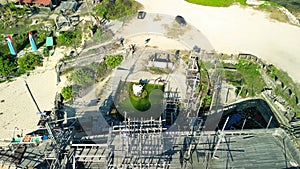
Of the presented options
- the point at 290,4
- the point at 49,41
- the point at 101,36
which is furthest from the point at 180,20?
the point at 290,4

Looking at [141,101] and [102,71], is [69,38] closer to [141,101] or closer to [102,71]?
[102,71]

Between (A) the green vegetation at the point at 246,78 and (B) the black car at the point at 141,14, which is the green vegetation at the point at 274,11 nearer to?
(A) the green vegetation at the point at 246,78

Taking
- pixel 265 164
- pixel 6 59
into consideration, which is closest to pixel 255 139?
pixel 265 164

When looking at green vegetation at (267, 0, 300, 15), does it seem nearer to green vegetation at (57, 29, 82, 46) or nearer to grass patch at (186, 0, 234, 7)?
grass patch at (186, 0, 234, 7)

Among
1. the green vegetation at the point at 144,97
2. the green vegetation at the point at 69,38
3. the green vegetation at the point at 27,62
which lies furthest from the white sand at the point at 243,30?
the green vegetation at the point at 27,62

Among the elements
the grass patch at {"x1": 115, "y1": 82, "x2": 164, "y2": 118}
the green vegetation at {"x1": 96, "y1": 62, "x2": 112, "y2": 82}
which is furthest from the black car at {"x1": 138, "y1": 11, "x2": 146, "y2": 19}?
the grass patch at {"x1": 115, "y1": 82, "x2": 164, "y2": 118}

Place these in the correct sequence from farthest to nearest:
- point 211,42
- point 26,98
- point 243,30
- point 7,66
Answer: point 243,30
point 211,42
point 7,66
point 26,98
